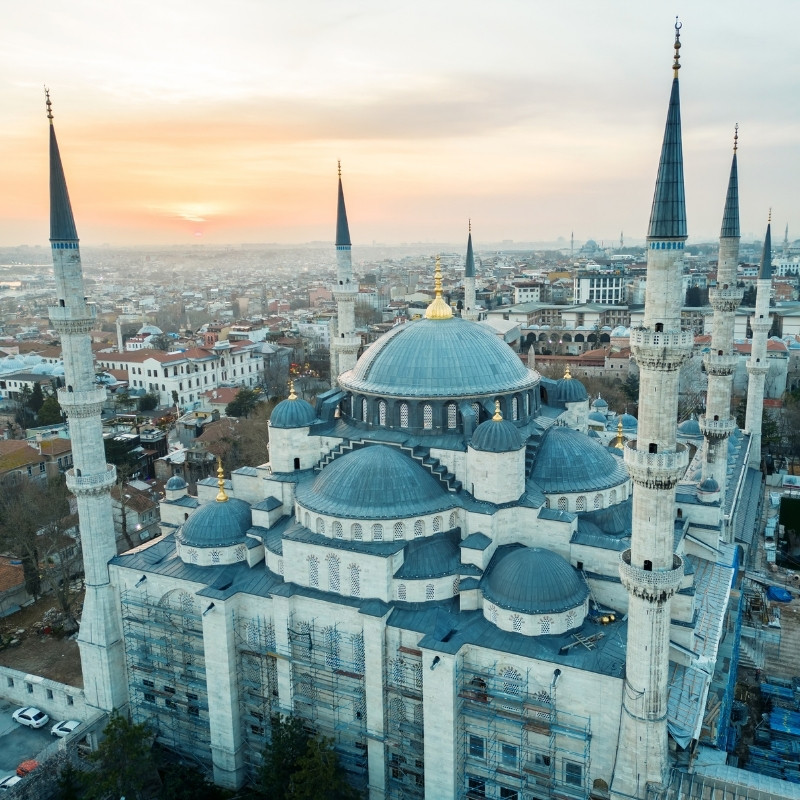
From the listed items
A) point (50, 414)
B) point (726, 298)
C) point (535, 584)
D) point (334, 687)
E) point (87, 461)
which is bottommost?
point (334, 687)

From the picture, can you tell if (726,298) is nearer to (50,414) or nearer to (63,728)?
(63,728)

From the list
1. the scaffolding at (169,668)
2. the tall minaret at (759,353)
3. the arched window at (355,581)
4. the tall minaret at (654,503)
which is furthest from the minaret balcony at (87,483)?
the tall minaret at (759,353)

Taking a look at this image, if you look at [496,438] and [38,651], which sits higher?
[496,438]

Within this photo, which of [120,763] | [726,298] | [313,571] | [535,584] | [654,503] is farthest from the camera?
[726,298]

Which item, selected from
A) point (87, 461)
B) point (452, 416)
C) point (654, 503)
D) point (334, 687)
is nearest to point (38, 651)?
point (87, 461)

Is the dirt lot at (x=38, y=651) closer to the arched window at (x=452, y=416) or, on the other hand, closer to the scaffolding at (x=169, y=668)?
the scaffolding at (x=169, y=668)

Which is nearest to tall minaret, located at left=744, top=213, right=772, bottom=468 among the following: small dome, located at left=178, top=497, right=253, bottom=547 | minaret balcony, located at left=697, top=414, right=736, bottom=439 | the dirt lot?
minaret balcony, located at left=697, top=414, right=736, bottom=439

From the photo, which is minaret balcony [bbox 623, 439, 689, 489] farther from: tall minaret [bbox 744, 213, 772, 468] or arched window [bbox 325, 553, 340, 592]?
tall minaret [bbox 744, 213, 772, 468]
